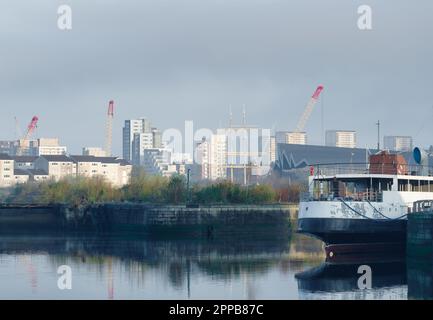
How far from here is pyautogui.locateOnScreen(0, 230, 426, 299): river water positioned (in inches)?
2349

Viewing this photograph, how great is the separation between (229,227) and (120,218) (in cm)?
1466

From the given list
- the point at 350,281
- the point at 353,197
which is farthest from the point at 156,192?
the point at 350,281

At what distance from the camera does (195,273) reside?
2810 inches

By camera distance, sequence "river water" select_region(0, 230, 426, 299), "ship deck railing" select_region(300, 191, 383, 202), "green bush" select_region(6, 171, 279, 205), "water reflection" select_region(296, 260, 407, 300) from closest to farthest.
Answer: "water reflection" select_region(296, 260, 407, 300), "river water" select_region(0, 230, 426, 299), "ship deck railing" select_region(300, 191, 383, 202), "green bush" select_region(6, 171, 279, 205)

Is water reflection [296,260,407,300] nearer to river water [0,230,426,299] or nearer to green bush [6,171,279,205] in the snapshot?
river water [0,230,426,299]

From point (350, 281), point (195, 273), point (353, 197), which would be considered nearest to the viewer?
point (350, 281)

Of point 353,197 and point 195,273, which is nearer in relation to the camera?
point 195,273

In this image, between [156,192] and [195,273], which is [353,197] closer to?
[195,273]

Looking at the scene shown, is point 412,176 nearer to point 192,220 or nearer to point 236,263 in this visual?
point 236,263

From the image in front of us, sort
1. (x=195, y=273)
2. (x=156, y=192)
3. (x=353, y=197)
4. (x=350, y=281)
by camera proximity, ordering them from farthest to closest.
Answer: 1. (x=156, y=192)
2. (x=353, y=197)
3. (x=195, y=273)
4. (x=350, y=281)

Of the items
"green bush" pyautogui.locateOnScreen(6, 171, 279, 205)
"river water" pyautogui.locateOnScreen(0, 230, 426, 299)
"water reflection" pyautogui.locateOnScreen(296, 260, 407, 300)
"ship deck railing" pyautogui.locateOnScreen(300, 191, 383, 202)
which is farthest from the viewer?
"green bush" pyautogui.locateOnScreen(6, 171, 279, 205)

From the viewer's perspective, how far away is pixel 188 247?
315 ft

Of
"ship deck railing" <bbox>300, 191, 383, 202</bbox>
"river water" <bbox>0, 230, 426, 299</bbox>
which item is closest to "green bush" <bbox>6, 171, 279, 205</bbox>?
"river water" <bbox>0, 230, 426, 299</bbox>
